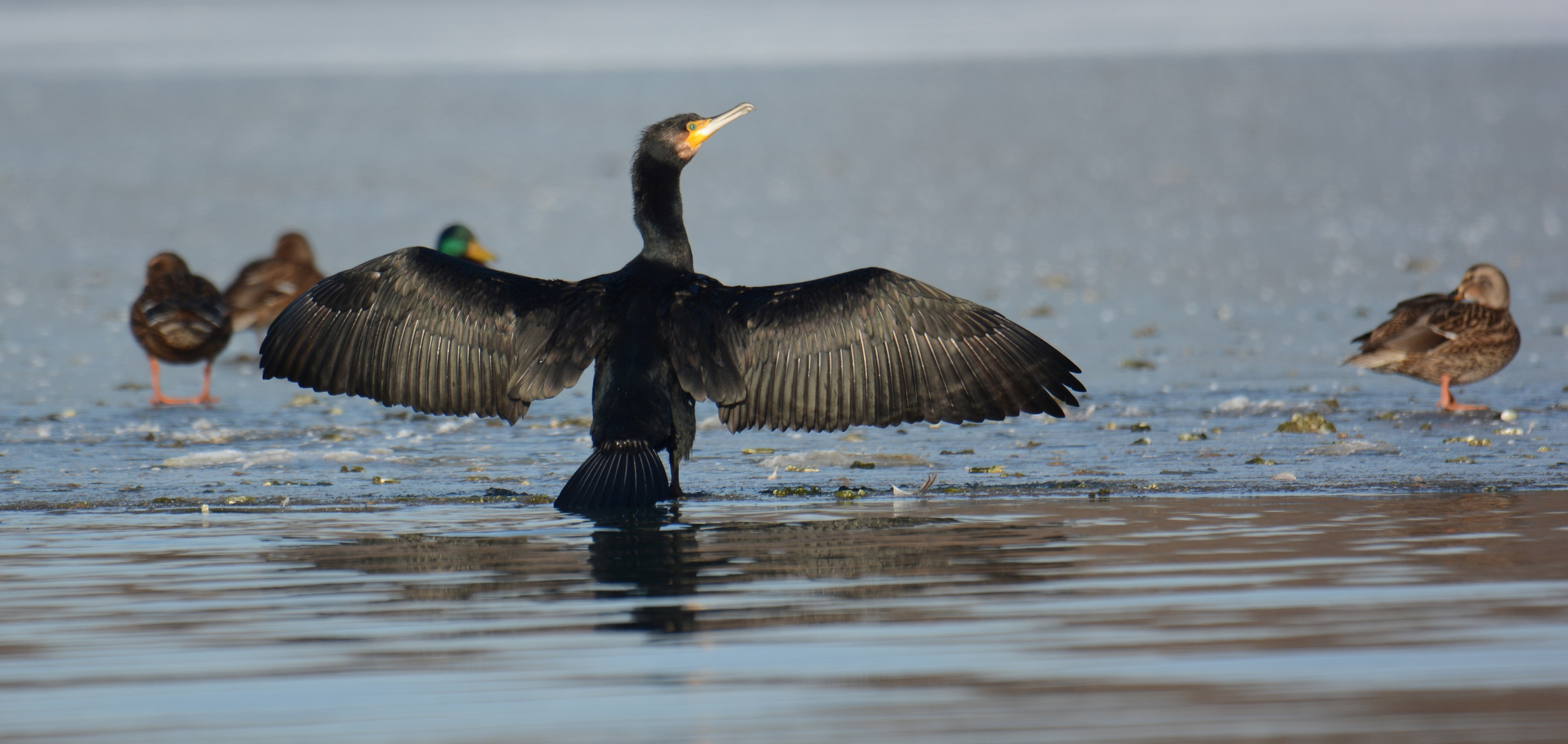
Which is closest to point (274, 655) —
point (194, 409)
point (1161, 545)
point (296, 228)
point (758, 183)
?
point (1161, 545)

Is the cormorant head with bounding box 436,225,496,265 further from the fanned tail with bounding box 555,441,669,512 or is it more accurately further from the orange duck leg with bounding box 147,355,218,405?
the fanned tail with bounding box 555,441,669,512

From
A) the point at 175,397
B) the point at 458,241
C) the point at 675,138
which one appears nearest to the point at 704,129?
the point at 675,138

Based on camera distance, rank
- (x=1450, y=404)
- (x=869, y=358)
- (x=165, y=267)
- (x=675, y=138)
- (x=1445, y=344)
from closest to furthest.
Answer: (x=869, y=358)
(x=675, y=138)
(x=1450, y=404)
(x=1445, y=344)
(x=165, y=267)

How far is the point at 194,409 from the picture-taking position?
11188 millimetres

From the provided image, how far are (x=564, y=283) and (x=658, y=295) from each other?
555 millimetres

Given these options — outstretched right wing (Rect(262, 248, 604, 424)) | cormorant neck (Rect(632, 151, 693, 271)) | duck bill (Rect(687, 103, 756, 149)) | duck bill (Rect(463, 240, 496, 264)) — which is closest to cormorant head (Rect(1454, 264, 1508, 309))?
duck bill (Rect(687, 103, 756, 149))

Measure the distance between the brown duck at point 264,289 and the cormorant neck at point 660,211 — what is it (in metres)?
6.61

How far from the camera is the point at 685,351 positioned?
739 centimetres

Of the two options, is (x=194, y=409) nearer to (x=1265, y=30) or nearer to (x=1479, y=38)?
(x=1479, y=38)

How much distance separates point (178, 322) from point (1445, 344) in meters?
7.87

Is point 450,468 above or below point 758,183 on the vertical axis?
below

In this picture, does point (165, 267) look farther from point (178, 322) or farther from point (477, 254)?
point (477, 254)

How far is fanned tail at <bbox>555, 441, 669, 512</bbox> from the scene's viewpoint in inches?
274

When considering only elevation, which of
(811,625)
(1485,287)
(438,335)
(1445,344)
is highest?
(1485,287)
